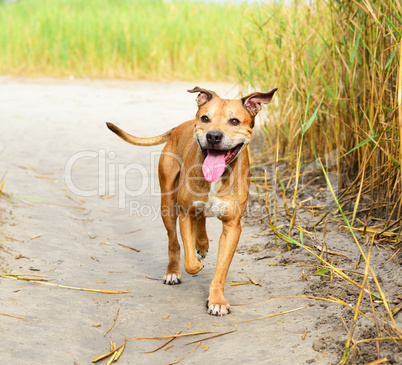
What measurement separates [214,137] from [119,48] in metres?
12.3

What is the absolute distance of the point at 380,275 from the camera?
3971 millimetres

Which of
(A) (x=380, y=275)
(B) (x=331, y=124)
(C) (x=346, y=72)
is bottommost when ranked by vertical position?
(A) (x=380, y=275)

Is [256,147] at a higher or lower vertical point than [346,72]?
lower

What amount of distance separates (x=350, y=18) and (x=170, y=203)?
89.0 inches

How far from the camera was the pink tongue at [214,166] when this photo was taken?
4027 millimetres

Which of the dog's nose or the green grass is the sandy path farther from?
the green grass

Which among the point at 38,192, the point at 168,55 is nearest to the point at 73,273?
the point at 38,192

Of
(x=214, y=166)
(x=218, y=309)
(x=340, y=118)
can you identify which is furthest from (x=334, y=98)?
(x=218, y=309)

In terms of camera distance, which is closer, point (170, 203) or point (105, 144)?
point (170, 203)

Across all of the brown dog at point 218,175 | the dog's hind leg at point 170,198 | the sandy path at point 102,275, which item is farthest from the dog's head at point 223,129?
the sandy path at point 102,275

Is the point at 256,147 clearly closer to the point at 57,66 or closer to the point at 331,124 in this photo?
the point at 331,124

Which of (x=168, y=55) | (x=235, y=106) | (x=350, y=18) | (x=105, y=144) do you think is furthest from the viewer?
(x=168, y=55)

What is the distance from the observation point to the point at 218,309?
3.94m

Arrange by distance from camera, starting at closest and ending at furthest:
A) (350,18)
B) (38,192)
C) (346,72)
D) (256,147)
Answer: (350,18)
(346,72)
(38,192)
(256,147)
